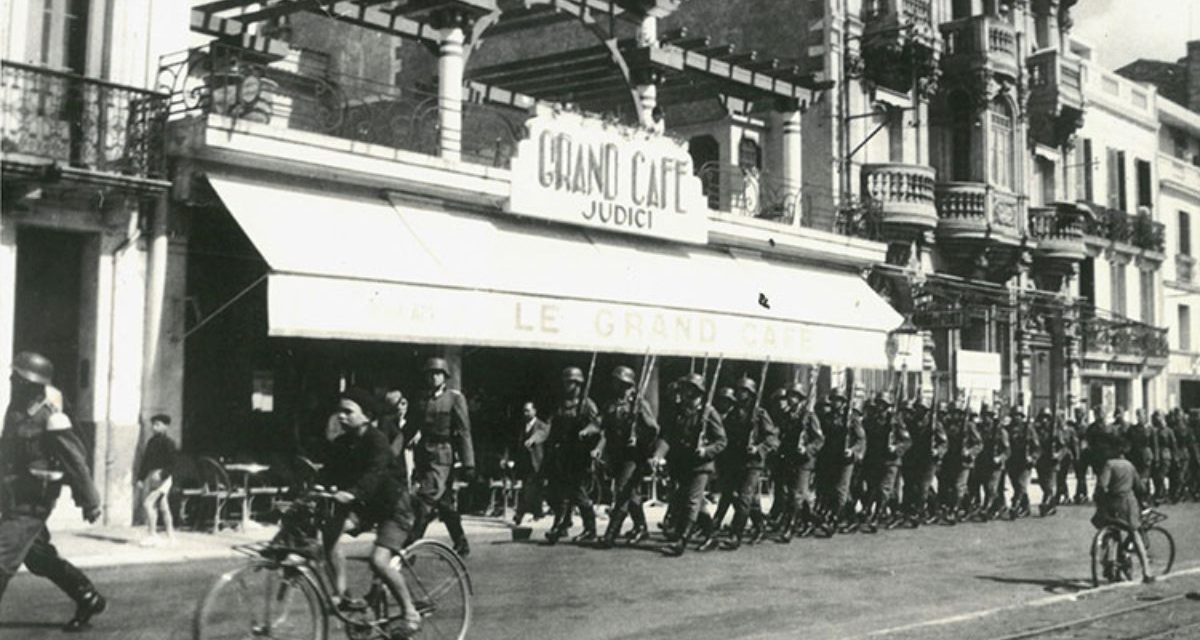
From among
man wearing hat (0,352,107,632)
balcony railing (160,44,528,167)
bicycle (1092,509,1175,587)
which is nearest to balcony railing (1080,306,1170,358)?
balcony railing (160,44,528,167)

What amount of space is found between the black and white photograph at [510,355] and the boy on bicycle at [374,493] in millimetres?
21

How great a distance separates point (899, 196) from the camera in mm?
27234

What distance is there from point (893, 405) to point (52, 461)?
42.5 ft

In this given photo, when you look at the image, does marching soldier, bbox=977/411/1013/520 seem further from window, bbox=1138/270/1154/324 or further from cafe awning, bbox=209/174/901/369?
window, bbox=1138/270/1154/324

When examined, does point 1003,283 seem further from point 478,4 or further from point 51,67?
point 51,67

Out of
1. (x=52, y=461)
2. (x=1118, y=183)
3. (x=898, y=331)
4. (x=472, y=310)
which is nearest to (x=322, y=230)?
(x=472, y=310)

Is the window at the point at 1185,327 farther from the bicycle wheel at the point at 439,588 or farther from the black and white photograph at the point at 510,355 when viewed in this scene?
the bicycle wheel at the point at 439,588

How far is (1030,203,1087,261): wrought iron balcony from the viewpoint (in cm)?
3142

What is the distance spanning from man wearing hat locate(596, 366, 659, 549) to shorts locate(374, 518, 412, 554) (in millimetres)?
6542

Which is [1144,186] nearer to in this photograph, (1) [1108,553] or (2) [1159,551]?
(2) [1159,551]

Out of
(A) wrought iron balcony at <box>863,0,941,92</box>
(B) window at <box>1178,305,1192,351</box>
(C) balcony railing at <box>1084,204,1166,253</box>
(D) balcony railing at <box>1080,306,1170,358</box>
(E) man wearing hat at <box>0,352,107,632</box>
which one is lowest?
(E) man wearing hat at <box>0,352,107,632</box>

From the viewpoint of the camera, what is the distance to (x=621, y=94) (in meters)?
24.3

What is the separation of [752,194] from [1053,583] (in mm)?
14330

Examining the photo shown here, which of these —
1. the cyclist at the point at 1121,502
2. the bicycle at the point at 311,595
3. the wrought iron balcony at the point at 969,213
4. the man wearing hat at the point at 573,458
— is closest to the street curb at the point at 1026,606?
the cyclist at the point at 1121,502
